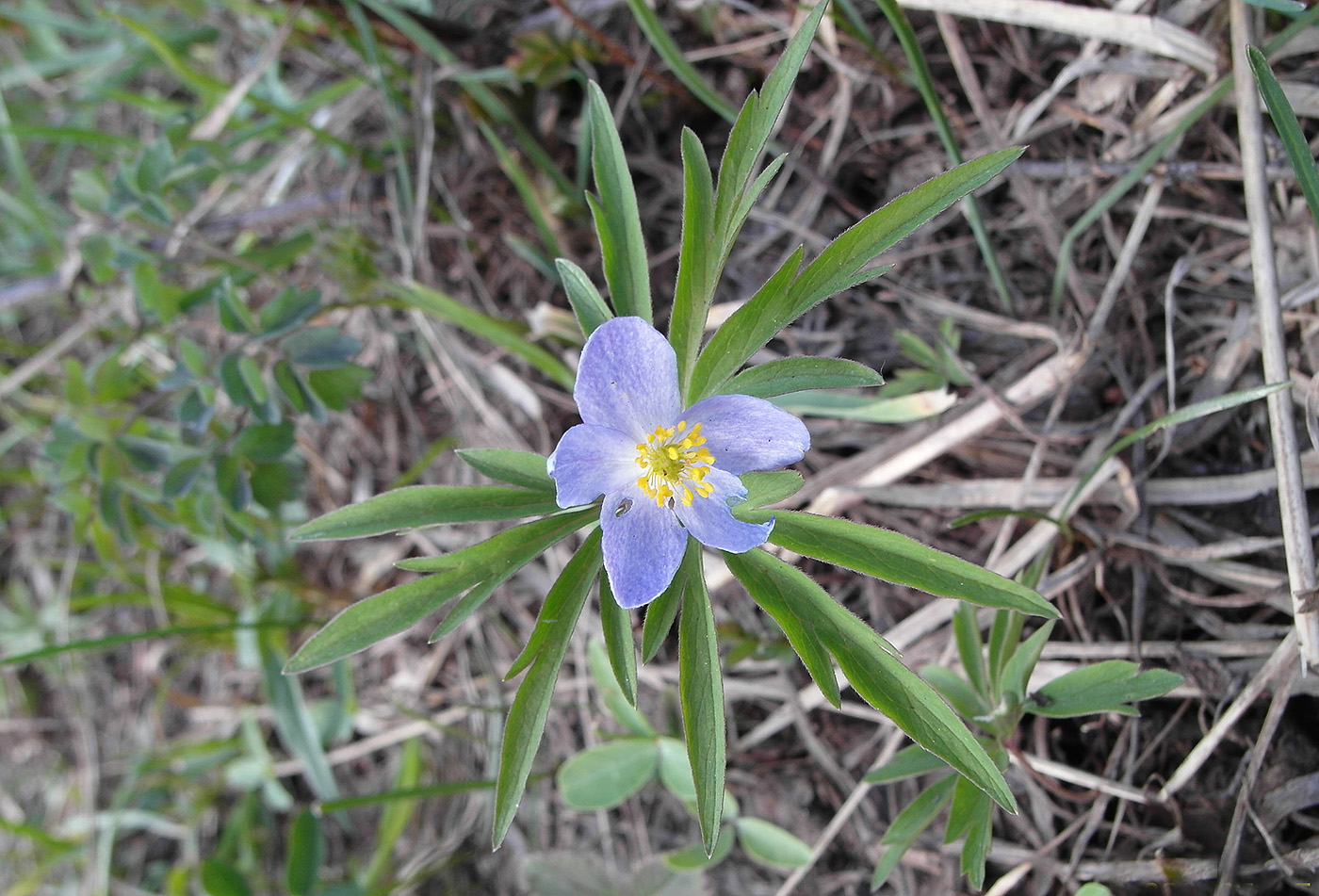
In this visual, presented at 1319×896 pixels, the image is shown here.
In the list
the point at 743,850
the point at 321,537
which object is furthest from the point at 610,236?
the point at 743,850

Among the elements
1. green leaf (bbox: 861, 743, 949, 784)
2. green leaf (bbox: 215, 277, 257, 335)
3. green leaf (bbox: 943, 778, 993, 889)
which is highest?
green leaf (bbox: 215, 277, 257, 335)

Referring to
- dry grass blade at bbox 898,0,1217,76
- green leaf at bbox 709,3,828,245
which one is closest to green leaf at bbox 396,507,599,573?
green leaf at bbox 709,3,828,245

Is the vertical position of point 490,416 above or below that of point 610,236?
above

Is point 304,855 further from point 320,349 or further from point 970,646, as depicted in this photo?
point 970,646

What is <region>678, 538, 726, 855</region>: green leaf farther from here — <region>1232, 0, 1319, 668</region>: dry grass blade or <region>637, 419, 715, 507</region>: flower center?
<region>1232, 0, 1319, 668</region>: dry grass blade

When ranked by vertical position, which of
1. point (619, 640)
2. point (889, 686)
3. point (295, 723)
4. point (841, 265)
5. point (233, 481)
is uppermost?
point (233, 481)

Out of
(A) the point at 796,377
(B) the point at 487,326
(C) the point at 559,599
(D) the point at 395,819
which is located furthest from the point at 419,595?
(D) the point at 395,819

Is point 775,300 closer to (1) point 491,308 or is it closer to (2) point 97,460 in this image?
(1) point 491,308
